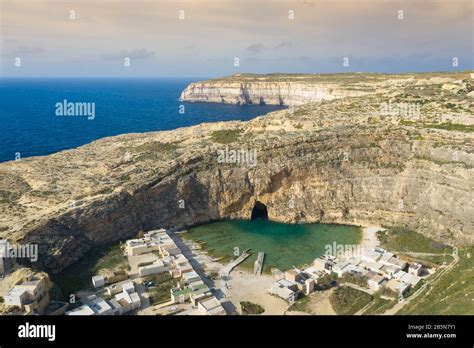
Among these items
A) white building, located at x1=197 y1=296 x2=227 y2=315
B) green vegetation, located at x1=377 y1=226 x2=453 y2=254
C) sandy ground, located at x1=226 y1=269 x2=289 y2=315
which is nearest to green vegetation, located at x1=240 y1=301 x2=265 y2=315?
sandy ground, located at x1=226 y1=269 x2=289 y2=315

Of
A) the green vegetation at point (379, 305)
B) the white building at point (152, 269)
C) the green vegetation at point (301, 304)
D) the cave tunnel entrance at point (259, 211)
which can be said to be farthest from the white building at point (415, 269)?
the white building at point (152, 269)

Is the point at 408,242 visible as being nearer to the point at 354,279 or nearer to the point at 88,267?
the point at 354,279

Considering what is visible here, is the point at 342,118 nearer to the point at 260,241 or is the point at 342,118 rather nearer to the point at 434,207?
the point at 434,207

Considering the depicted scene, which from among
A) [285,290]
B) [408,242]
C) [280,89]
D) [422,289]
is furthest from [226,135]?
[280,89]

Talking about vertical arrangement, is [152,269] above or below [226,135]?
below

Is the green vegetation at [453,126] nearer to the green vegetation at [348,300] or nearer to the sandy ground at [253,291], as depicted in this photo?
the green vegetation at [348,300]

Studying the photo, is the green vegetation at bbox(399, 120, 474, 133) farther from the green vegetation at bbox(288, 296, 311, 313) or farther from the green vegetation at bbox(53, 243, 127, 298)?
the green vegetation at bbox(53, 243, 127, 298)
